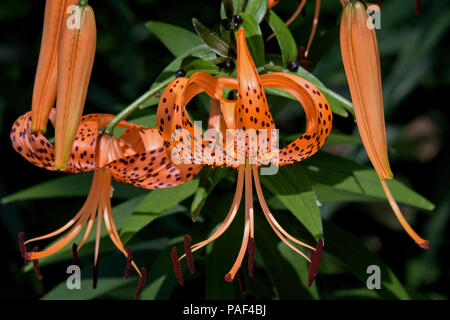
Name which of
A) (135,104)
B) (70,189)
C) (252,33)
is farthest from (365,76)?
(70,189)

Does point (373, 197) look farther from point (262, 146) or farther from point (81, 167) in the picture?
point (81, 167)

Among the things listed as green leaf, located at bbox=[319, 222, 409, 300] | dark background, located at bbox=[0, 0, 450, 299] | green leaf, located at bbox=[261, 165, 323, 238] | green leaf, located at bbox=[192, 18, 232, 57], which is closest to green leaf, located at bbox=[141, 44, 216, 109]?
green leaf, located at bbox=[192, 18, 232, 57]

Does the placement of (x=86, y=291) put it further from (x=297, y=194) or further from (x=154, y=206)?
(x=297, y=194)

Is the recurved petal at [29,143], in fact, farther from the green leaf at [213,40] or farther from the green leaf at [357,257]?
the green leaf at [357,257]

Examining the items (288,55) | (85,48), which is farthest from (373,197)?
(85,48)

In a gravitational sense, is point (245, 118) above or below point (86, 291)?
above
